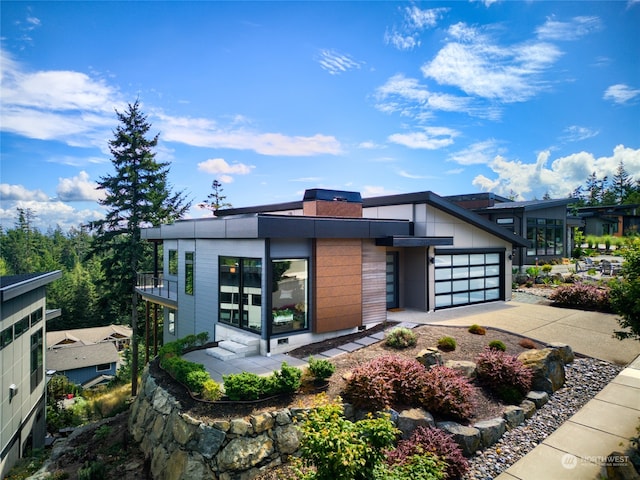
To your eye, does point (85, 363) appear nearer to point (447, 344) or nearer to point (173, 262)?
point (173, 262)

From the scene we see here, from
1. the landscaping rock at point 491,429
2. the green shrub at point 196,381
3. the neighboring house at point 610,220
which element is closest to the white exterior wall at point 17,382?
the green shrub at point 196,381

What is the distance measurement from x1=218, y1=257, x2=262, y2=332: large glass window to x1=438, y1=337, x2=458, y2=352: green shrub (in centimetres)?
520

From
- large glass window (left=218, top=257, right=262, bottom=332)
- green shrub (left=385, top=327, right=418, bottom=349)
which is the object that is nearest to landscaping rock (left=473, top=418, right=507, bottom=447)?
green shrub (left=385, top=327, right=418, bottom=349)

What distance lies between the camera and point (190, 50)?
13.7 meters

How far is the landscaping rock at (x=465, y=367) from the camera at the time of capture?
8.61 meters

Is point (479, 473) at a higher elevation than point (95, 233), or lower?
lower

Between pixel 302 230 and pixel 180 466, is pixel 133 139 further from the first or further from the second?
pixel 180 466

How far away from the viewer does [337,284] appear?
37.4 ft

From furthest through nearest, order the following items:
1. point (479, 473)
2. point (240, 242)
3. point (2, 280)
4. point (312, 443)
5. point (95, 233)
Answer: point (95, 233) < point (2, 280) < point (240, 242) < point (479, 473) < point (312, 443)

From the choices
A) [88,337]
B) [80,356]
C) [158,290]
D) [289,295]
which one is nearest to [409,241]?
[289,295]

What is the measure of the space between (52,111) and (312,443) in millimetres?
22906

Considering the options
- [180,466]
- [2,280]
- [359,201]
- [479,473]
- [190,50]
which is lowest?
[180,466]

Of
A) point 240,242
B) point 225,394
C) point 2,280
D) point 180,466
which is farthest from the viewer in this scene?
point 2,280

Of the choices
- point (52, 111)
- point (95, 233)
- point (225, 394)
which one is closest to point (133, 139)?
point (95, 233)
